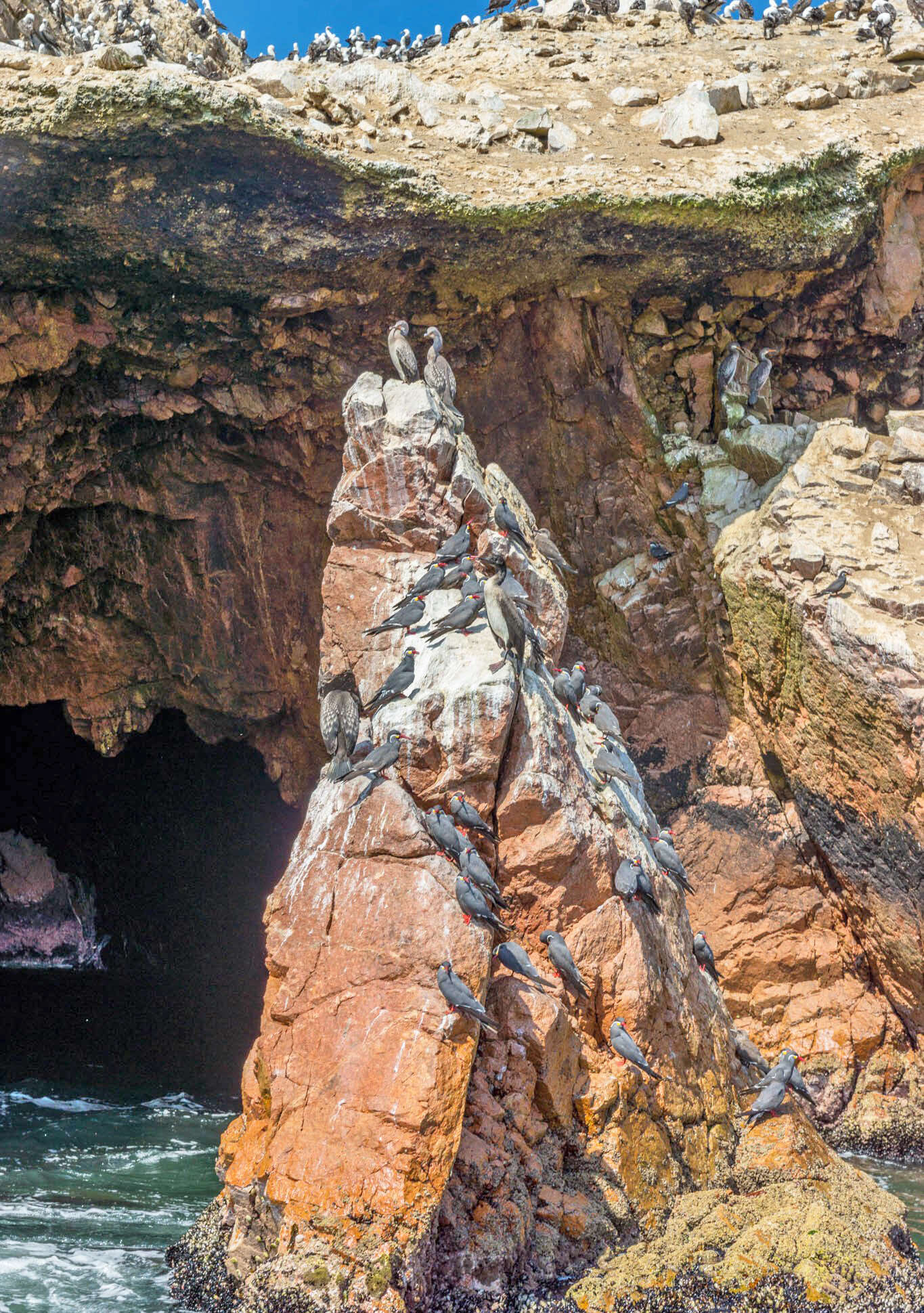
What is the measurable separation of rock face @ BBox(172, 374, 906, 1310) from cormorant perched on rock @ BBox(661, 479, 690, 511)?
4.15 metres

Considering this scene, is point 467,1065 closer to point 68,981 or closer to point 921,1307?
point 921,1307

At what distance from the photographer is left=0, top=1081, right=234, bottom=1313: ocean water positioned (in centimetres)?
857

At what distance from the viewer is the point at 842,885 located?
12.5 m

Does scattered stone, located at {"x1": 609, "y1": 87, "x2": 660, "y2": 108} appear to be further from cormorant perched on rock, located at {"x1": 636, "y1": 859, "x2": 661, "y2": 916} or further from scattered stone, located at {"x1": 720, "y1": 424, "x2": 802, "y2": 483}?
cormorant perched on rock, located at {"x1": 636, "y1": 859, "x2": 661, "y2": 916}

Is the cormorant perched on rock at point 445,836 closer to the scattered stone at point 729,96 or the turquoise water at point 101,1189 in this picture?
the turquoise water at point 101,1189

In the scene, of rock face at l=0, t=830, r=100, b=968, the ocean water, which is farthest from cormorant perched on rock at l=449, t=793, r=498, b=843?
rock face at l=0, t=830, r=100, b=968

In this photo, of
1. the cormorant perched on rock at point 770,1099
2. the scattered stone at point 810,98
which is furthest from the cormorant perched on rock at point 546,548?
the scattered stone at point 810,98

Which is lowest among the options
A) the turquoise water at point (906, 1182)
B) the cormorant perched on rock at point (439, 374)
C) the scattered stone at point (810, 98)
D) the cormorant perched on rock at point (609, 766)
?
the turquoise water at point (906, 1182)

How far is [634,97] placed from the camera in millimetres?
13180

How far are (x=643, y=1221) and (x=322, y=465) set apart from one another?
8.82m

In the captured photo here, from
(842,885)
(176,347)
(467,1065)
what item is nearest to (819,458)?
(842,885)

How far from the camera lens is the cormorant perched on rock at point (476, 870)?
27.2ft

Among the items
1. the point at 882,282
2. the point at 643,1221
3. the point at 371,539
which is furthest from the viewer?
the point at 882,282

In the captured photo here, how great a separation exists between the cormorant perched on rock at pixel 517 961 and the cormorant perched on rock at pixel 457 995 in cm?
63
